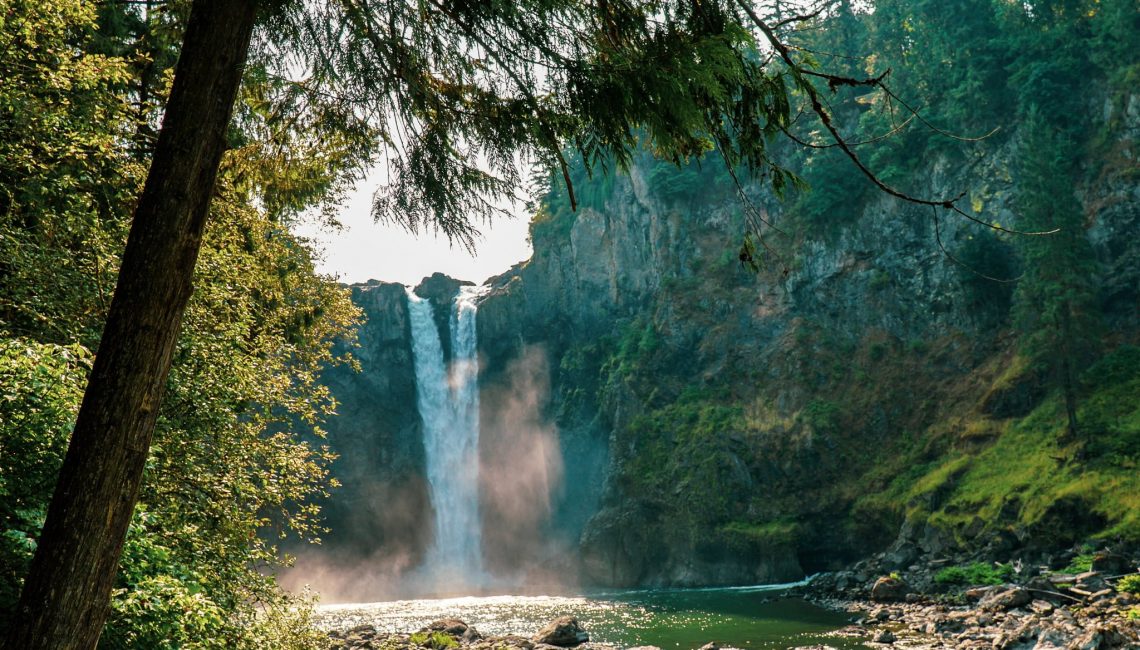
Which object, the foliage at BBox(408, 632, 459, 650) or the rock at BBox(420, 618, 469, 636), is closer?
the foliage at BBox(408, 632, 459, 650)

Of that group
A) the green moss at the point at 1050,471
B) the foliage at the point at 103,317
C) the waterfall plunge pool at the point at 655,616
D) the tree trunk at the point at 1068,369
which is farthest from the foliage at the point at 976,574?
the foliage at the point at 103,317

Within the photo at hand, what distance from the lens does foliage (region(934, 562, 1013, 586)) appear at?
74.1 ft

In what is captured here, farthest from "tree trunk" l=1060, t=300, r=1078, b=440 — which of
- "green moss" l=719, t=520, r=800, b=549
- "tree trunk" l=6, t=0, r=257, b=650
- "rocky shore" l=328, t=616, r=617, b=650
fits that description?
"tree trunk" l=6, t=0, r=257, b=650

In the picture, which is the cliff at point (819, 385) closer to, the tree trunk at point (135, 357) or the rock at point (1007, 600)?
the rock at point (1007, 600)

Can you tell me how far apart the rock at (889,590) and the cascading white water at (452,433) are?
29.6 metres

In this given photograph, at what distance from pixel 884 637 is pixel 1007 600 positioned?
3719 mm

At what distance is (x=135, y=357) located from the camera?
13.2 feet

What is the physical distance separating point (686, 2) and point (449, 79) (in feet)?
6.49

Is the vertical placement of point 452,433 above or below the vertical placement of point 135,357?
below

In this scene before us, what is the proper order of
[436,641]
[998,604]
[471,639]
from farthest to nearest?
1. [471,639]
2. [436,641]
3. [998,604]

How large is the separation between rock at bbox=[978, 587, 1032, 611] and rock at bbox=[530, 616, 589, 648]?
408 inches

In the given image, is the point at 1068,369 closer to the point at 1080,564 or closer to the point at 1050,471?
Result: the point at 1050,471

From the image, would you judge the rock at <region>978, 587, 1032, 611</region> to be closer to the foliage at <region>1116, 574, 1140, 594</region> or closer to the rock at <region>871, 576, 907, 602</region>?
the foliage at <region>1116, 574, 1140, 594</region>

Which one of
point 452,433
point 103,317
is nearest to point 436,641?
point 103,317
